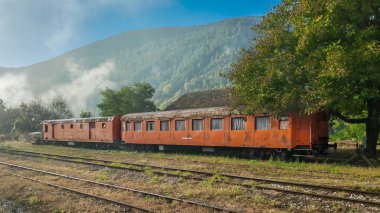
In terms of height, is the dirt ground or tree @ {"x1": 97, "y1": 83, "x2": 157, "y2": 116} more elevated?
tree @ {"x1": 97, "y1": 83, "x2": 157, "y2": 116}

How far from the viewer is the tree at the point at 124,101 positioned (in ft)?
211

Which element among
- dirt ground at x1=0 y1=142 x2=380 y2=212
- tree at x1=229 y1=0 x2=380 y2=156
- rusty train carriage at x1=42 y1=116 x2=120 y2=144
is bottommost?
dirt ground at x1=0 y1=142 x2=380 y2=212

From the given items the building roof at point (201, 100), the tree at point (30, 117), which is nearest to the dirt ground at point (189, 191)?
the building roof at point (201, 100)

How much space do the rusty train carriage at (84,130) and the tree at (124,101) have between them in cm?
2246

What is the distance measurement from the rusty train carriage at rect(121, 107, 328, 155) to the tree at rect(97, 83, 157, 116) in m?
34.6

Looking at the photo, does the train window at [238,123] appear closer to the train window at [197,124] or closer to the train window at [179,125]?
the train window at [197,124]

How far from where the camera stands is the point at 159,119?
88.8ft

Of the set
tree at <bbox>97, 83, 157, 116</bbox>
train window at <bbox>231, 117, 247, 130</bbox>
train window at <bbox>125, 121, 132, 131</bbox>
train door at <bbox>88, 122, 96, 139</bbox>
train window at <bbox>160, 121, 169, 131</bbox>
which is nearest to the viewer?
train window at <bbox>231, 117, 247, 130</bbox>

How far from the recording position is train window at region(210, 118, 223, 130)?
22.9 metres

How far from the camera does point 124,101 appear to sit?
64688 mm

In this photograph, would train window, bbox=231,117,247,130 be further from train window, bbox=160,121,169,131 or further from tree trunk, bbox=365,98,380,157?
tree trunk, bbox=365,98,380,157

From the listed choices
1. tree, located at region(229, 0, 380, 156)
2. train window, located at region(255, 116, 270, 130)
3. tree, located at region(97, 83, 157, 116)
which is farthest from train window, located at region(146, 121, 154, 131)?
tree, located at region(97, 83, 157, 116)

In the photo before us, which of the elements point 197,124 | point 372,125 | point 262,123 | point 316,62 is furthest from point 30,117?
point 372,125

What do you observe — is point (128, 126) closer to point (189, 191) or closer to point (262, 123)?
point (262, 123)
